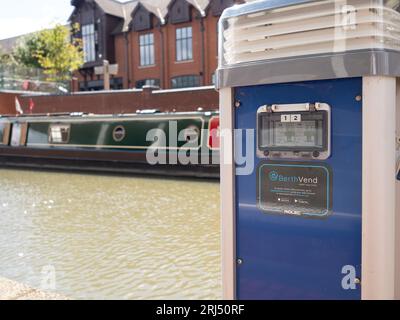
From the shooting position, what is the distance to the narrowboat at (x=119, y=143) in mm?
10242

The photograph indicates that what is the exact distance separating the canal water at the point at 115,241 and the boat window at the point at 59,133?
3643 millimetres

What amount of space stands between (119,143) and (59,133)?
2.29 meters

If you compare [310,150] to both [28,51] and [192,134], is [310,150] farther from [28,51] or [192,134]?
[28,51]

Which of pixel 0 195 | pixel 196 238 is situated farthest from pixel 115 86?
pixel 196 238

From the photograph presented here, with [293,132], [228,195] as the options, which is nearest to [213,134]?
[228,195]

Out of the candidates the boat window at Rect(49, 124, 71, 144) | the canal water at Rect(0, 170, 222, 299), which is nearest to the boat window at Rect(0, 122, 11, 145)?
the boat window at Rect(49, 124, 71, 144)

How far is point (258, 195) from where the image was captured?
6.72 feet

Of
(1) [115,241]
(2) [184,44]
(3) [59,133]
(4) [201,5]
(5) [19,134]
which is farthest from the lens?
(2) [184,44]

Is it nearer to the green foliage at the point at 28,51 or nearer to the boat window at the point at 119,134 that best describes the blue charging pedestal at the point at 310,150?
the boat window at the point at 119,134

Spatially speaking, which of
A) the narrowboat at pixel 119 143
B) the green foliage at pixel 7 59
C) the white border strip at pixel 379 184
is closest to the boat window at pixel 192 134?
the narrowboat at pixel 119 143

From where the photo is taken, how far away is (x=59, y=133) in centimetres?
1261

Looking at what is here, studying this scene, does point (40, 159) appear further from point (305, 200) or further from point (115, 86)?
point (115, 86)

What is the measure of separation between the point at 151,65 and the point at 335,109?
25.3m

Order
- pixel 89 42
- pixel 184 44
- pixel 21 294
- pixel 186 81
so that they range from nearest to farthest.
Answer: pixel 21 294 < pixel 186 81 < pixel 184 44 < pixel 89 42
